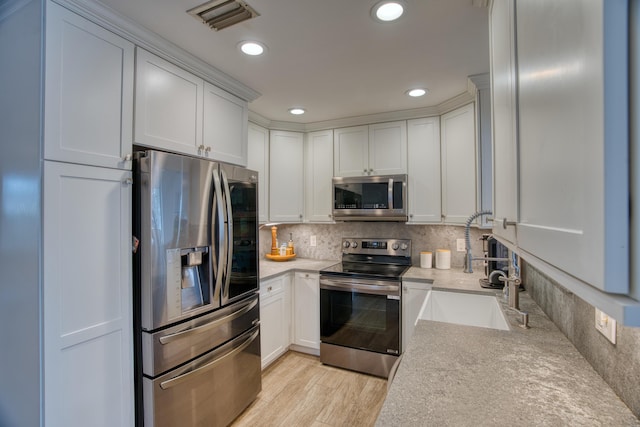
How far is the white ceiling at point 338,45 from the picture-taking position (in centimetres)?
146

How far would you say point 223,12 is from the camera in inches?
58.2

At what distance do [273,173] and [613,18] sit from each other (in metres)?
2.96

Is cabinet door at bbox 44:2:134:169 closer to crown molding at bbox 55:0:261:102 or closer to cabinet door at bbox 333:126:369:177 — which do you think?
crown molding at bbox 55:0:261:102

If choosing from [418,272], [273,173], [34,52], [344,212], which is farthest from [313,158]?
[34,52]

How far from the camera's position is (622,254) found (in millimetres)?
333

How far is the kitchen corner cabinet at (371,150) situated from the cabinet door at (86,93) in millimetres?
2046

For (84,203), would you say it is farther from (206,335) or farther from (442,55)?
(442,55)

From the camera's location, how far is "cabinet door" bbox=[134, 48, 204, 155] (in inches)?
62.9

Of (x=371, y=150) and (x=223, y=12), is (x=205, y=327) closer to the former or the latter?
(x=223, y=12)

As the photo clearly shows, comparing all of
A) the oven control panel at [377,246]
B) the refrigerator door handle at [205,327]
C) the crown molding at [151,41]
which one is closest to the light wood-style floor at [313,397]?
the refrigerator door handle at [205,327]

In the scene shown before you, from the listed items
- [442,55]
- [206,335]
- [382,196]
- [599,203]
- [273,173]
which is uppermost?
[442,55]

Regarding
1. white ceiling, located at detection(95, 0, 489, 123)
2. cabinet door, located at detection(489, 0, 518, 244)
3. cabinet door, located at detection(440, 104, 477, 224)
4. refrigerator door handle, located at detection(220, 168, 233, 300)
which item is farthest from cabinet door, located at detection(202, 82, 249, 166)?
cabinet door, located at detection(440, 104, 477, 224)

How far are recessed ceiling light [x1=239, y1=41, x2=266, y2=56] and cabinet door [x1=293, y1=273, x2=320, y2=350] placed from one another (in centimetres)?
197

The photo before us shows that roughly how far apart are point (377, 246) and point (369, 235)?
0.17m
